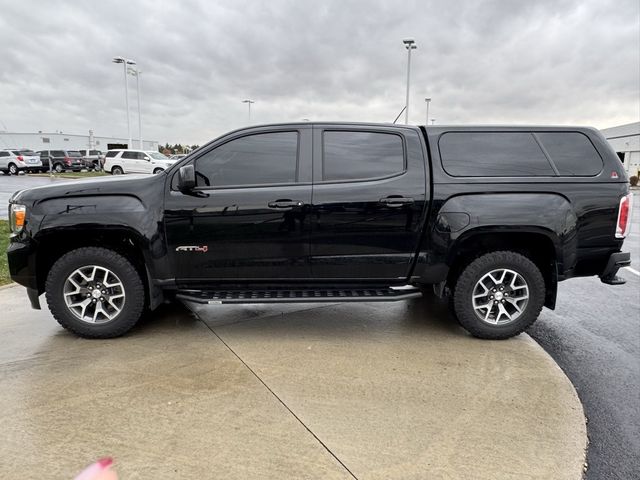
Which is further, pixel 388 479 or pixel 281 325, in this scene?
pixel 281 325

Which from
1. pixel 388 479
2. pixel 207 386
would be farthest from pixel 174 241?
pixel 388 479

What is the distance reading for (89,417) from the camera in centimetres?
286

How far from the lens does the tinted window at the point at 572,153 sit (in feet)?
13.4

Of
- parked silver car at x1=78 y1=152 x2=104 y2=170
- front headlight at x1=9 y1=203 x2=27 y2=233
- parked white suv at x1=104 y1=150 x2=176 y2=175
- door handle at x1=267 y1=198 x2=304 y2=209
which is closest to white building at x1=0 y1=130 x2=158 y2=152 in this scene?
parked silver car at x1=78 y1=152 x2=104 y2=170

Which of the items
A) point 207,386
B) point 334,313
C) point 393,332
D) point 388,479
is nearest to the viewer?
point 388,479

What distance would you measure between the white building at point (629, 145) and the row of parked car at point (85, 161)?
4159cm

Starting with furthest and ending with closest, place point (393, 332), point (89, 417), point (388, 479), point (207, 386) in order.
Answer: point (393, 332) < point (207, 386) < point (89, 417) < point (388, 479)

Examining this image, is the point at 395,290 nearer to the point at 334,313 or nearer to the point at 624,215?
the point at 334,313

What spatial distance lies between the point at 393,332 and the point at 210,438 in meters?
2.20

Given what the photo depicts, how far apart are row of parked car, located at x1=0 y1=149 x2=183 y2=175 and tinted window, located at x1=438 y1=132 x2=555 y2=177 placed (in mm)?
23503

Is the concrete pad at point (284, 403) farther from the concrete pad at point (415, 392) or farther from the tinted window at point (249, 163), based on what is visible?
the tinted window at point (249, 163)

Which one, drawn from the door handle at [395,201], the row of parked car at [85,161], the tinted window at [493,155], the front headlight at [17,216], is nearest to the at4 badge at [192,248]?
the front headlight at [17,216]

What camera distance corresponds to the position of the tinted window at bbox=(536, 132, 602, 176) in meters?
4.09

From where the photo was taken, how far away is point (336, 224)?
399 centimetres
